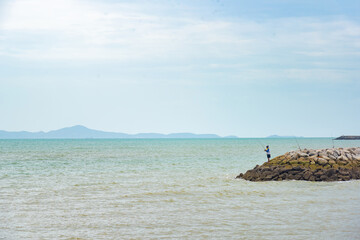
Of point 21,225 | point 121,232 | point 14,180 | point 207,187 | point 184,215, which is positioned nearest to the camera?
point 121,232

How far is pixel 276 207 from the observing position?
15672 millimetres

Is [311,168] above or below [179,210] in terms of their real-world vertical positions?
above

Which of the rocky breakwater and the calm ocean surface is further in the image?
the rocky breakwater

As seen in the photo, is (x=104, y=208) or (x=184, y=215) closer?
(x=184, y=215)

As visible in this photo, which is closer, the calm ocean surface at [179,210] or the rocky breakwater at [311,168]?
the calm ocean surface at [179,210]

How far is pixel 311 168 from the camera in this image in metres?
25.6

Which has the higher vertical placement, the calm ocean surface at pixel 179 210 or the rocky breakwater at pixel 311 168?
the rocky breakwater at pixel 311 168

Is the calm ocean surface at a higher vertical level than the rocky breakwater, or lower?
lower

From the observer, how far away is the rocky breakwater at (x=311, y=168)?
24.6 metres

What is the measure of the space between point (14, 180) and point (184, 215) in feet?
47.8

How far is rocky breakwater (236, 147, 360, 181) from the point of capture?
24.6 m

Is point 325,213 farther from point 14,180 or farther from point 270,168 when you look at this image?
point 14,180

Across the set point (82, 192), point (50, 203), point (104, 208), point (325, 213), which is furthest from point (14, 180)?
point (325, 213)

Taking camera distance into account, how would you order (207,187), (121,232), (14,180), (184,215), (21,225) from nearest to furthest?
(121,232) → (21,225) → (184,215) → (207,187) → (14,180)
